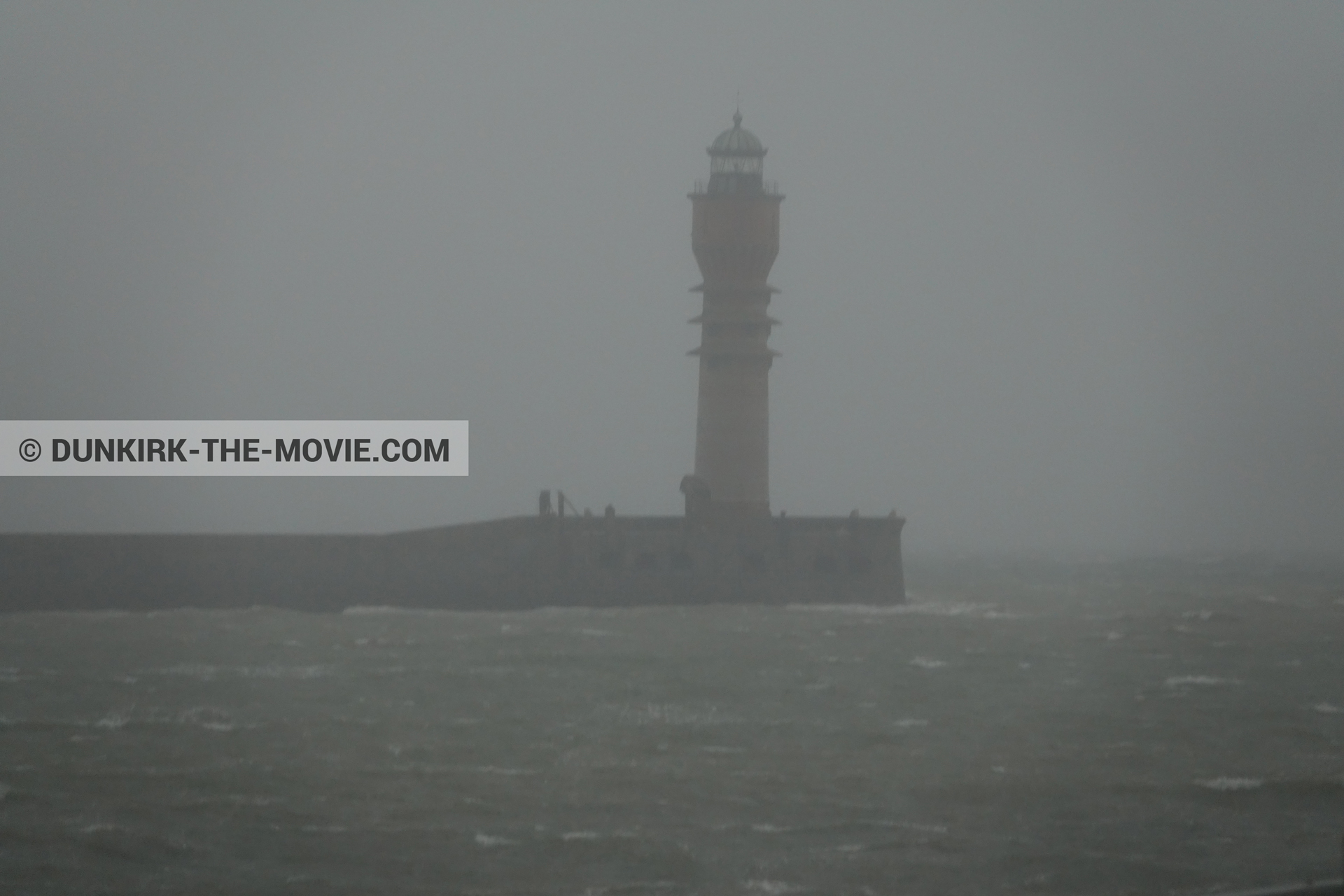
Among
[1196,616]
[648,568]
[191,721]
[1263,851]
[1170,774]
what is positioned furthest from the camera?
[1196,616]

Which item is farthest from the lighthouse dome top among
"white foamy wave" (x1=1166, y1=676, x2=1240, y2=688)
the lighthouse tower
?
"white foamy wave" (x1=1166, y1=676, x2=1240, y2=688)

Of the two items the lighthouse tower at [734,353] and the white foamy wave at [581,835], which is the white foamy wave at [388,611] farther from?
the white foamy wave at [581,835]

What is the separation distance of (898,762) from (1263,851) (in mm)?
7454

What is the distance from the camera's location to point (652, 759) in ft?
102

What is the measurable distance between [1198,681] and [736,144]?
2445 cm

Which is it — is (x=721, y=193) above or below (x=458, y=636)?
above

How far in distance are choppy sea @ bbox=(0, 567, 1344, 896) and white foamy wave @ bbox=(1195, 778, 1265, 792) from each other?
0.09 meters

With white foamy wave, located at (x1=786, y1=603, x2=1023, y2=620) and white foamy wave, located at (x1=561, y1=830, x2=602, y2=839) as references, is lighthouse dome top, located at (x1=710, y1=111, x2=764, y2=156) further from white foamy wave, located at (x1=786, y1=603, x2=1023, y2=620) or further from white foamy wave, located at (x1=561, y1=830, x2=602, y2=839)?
white foamy wave, located at (x1=561, y1=830, x2=602, y2=839)

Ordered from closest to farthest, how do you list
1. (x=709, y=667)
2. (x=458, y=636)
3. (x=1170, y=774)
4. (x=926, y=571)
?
(x=1170, y=774) → (x=709, y=667) → (x=458, y=636) → (x=926, y=571)

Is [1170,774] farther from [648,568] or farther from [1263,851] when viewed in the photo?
[648,568]

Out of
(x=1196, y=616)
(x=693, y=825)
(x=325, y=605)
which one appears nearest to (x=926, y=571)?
(x=1196, y=616)

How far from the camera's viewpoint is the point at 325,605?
57.3 metres

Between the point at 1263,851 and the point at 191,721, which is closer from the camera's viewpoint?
the point at 1263,851

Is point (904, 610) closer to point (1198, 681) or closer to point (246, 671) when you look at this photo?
point (1198, 681)
